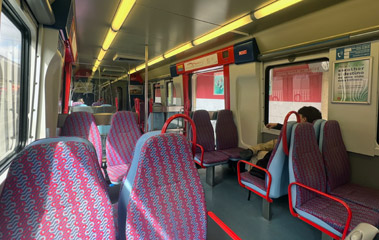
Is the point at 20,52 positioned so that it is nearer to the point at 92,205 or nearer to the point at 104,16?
the point at 104,16

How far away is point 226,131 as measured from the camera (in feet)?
13.8

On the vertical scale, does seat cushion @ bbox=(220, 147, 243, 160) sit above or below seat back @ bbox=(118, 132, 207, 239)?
below

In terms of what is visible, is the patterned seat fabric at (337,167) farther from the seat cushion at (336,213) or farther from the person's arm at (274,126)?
the person's arm at (274,126)

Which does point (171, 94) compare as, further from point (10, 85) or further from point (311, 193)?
point (311, 193)

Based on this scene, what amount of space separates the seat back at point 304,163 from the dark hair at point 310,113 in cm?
95

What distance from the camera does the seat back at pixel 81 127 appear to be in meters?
2.53

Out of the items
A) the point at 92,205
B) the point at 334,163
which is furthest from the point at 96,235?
the point at 334,163

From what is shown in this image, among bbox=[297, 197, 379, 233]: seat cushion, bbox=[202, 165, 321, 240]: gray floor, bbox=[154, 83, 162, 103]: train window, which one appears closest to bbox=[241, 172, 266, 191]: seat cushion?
bbox=[202, 165, 321, 240]: gray floor

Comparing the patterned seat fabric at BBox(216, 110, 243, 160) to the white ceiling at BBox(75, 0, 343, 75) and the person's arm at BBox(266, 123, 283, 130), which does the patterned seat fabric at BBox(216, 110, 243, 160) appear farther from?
the white ceiling at BBox(75, 0, 343, 75)

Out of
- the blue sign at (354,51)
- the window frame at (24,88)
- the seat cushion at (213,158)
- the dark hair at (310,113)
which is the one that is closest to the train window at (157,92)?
the seat cushion at (213,158)

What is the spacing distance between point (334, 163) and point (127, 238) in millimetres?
2464

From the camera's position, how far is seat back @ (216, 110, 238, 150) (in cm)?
413

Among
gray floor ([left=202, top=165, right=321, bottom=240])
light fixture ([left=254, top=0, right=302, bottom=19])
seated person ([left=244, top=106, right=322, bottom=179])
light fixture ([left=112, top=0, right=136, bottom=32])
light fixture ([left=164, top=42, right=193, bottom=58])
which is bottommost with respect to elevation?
gray floor ([left=202, top=165, right=321, bottom=240])

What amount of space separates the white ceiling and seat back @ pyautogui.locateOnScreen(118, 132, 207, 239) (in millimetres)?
2025
